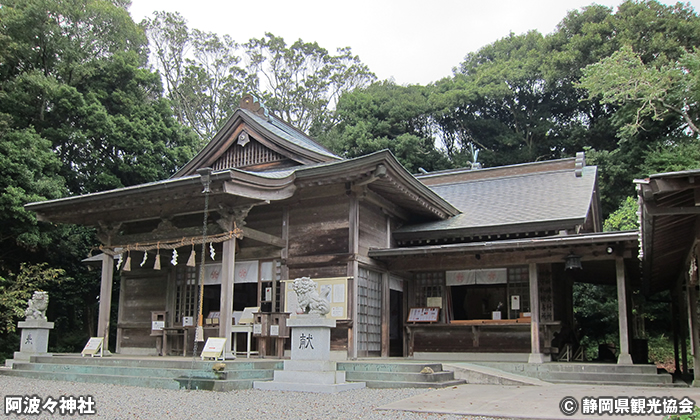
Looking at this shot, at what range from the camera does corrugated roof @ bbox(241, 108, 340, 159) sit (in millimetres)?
15719

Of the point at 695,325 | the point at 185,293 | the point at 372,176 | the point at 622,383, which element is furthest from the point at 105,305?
the point at 695,325

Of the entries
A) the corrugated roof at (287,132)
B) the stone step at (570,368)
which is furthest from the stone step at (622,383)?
the corrugated roof at (287,132)

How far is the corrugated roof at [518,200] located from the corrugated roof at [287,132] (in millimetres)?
3526

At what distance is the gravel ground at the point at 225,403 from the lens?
677cm

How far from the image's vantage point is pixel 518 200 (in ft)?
52.4

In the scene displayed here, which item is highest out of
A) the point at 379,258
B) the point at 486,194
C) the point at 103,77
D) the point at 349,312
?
the point at 103,77

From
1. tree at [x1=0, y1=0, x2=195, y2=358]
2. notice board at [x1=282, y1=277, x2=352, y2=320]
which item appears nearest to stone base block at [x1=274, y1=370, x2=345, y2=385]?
notice board at [x1=282, y1=277, x2=352, y2=320]

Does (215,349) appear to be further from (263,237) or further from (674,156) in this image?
(674,156)

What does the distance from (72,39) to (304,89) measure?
18.0m

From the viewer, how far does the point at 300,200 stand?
13461mm

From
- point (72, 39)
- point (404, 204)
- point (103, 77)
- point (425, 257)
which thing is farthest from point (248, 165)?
point (72, 39)

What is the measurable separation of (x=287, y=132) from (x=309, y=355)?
9.48 meters

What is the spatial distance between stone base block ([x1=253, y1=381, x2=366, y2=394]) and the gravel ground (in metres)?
0.13

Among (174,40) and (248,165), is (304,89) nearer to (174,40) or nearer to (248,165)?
(174,40)
